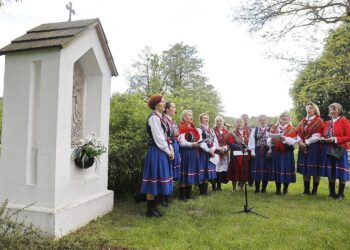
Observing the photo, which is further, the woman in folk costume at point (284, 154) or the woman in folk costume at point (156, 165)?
the woman in folk costume at point (284, 154)

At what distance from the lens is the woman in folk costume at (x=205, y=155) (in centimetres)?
863

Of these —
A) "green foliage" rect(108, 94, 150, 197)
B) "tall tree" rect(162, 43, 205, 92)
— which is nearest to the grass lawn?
"green foliage" rect(108, 94, 150, 197)

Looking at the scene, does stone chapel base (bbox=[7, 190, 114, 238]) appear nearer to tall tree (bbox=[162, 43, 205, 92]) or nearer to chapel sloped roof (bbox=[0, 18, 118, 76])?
chapel sloped roof (bbox=[0, 18, 118, 76])

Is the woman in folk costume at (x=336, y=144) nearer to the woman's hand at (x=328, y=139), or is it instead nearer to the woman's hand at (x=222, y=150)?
the woman's hand at (x=328, y=139)

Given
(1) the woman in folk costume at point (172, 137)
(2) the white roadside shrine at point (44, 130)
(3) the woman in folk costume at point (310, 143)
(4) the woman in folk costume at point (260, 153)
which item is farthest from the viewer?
(4) the woman in folk costume at point (260, 153)

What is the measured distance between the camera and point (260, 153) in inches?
357

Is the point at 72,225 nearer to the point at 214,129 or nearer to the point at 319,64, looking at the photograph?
the point at 214,129

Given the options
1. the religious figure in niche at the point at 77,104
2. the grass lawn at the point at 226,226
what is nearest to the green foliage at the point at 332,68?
the grass lawn at the point at 226,226

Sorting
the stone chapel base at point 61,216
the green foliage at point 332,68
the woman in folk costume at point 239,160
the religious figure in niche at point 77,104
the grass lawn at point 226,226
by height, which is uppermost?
the green foliage at point 332,68

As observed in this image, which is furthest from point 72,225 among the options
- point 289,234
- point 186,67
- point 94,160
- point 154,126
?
point 186,67

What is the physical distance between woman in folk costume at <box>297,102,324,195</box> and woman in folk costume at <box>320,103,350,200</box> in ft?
0.47

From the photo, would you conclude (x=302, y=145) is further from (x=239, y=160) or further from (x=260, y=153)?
(x=239, y=160)

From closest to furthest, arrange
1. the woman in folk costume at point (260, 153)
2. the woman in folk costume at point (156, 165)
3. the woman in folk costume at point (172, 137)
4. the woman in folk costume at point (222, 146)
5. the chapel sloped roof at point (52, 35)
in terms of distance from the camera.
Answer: the chapel sloped roof at point (52, 35) < the woman in folk costume at point (156, 165) < the woman in folk costume at point (172, 137) < the woman in folk costume at point (260, 153) < the woman in folk costume at point (222, 146)

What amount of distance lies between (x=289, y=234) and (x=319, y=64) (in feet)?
50.5
